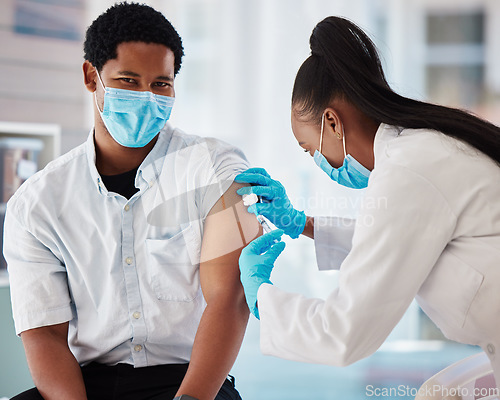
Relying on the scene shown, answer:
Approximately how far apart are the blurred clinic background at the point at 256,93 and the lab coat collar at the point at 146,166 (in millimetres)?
1643

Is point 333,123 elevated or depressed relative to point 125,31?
depressed

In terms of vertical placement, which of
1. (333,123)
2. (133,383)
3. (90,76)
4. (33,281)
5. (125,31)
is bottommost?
(133,383)

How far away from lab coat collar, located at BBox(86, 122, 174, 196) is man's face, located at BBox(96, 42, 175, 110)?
152mm

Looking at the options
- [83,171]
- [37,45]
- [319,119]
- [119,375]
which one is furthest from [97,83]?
[37,45]

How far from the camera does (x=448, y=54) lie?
3951 mm

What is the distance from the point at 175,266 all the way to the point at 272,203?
31 centimetres

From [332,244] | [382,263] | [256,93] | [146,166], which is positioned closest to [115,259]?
[146,166]

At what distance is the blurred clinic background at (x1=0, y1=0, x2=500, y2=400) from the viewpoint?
309 centimetres

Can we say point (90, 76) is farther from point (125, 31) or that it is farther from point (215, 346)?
point (215, 346)

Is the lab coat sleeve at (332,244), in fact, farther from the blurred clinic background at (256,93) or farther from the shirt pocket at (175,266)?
the blurred clinic background at (256,93)

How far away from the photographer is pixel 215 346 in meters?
1.26

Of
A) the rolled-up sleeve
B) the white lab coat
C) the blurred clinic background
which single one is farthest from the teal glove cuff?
the blurred clinic background

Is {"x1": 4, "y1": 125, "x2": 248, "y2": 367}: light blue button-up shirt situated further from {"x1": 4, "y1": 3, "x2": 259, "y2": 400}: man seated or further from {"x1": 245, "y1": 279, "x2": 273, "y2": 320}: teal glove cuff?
{"x1": 245, "y1": 279, "x2": 273, "y2": 320}: teal glove cuff

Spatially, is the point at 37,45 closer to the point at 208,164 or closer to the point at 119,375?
the point at 208,164
